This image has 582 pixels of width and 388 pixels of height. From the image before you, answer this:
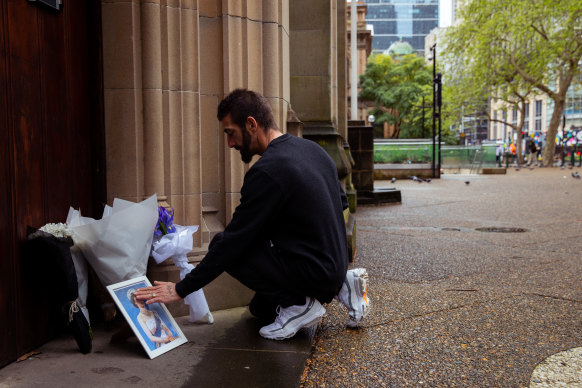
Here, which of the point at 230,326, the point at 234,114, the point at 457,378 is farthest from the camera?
the point at 230,326

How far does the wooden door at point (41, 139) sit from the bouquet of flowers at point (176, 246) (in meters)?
0.53

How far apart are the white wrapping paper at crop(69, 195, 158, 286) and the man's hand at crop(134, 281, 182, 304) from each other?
0.19m

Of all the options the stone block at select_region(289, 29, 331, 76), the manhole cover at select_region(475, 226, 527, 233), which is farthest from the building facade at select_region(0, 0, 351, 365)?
the manhole cover at select_region(475, 226, 527, 233)

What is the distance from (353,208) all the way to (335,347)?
678cm

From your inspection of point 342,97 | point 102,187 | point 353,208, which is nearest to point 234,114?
point 102,187

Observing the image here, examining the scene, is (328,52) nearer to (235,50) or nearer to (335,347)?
(235,50)

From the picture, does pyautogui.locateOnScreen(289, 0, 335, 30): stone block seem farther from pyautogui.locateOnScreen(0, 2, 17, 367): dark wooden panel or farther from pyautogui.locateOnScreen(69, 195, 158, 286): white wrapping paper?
pyautogui.locateOnScreen(0, 2, 17, 367): dark wooden panel

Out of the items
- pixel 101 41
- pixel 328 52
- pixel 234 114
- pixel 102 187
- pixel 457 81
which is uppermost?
pixel 457 81

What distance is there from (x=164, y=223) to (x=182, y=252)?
0.72ft

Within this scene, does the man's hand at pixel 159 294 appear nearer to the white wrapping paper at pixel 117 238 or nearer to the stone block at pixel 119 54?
the white wrapping paper at pixel 117 238

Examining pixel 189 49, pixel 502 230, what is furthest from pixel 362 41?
pixel 189 49

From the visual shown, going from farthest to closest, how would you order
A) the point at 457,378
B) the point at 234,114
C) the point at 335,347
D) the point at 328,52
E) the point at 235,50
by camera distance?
1. the point at 328,52
2. the point at 235,50
3. the point at 335,347
4. the point at 234,114
5. the point at 457,378

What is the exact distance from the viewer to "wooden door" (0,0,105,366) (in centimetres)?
295

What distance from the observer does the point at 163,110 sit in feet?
12.8
